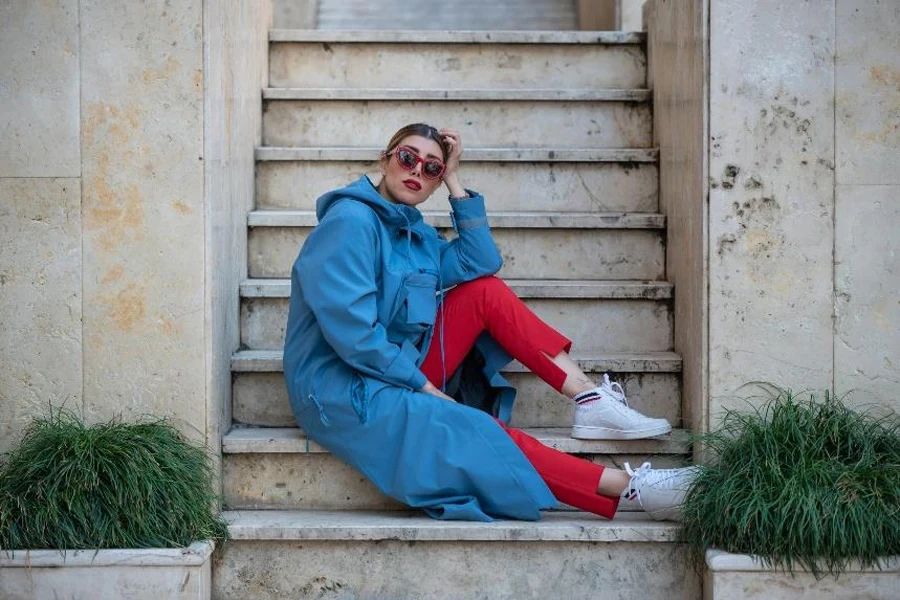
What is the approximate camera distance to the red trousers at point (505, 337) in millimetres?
Result: 3648

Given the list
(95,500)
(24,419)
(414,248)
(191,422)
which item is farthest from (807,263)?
(24,419)

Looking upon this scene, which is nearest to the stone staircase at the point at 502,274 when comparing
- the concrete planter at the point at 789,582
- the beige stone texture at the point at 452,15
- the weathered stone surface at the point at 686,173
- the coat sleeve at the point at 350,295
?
the weathered stone surface at the point at 686,173

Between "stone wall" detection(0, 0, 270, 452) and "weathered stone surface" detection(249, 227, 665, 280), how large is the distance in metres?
0.74

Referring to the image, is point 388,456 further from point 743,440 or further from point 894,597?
point 894,597

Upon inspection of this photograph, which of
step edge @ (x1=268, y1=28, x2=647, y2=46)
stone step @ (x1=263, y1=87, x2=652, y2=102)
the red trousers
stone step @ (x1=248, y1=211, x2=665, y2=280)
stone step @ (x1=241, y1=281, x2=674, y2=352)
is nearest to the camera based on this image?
the red trousers

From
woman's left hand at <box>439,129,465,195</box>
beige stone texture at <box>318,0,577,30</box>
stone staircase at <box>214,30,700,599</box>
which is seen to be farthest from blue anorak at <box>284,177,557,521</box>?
beige stone texture at <box>318,0,577,30</box>

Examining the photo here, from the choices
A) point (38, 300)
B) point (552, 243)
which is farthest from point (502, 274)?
point (38, 300)

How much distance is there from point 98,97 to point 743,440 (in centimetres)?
220

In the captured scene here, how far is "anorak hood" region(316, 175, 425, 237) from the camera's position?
12.2 ft

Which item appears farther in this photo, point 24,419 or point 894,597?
point 24,419

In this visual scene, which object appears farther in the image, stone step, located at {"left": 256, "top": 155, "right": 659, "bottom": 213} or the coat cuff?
stone step, located at {"left": 256, "top": 155, "right": 659, "bottom": 213}

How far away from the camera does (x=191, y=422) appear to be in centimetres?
371

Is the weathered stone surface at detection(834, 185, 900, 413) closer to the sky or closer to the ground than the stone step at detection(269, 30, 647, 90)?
closer to the ground

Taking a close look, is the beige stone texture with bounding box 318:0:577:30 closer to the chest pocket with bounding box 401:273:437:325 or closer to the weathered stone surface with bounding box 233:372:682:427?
the weathered stone surface with bounding box 233:372:682:427
